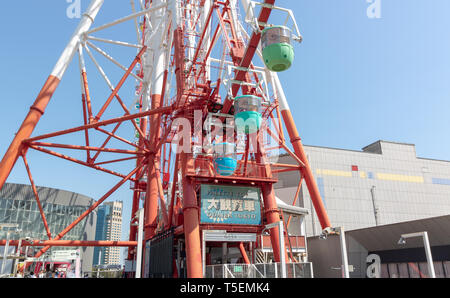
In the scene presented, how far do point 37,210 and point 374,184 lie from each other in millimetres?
57854

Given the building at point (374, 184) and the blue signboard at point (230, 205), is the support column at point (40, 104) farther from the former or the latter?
the building at point (374, 184)

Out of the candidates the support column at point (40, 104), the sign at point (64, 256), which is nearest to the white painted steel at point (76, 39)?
the support column at point (40, 104)

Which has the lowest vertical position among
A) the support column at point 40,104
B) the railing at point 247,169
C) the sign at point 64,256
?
the sign at point 64,256

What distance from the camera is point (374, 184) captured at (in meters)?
56.4

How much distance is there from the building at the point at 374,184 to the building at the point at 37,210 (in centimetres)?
3895

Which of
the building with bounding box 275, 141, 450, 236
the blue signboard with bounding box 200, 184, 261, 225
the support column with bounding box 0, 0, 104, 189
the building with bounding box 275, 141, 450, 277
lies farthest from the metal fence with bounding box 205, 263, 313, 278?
the building with bounding box 275, 141, 450, 236

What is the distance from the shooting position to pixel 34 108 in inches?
725

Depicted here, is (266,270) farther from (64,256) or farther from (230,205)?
(64,256)

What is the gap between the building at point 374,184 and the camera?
5209 cm

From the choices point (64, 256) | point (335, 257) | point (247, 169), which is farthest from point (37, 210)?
point (247, 169)

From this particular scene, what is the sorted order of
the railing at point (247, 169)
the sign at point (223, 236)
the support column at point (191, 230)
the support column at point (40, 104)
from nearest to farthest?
the support column at point (191, 230) → the sign at point (223, 236) → the support column at point (40, 104) → the railing at point (247, 169)

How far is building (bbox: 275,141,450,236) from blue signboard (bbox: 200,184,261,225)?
32590mm
